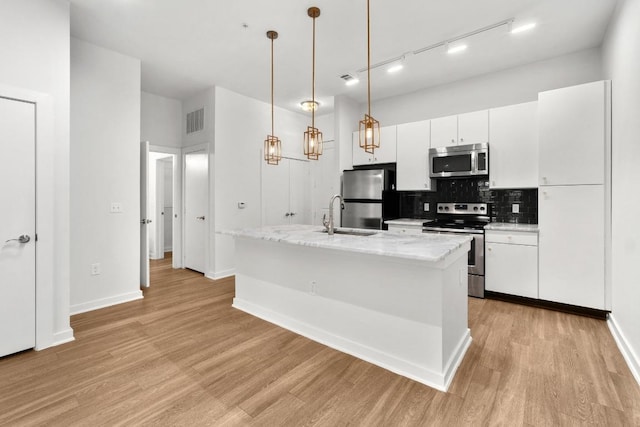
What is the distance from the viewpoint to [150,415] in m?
1.71

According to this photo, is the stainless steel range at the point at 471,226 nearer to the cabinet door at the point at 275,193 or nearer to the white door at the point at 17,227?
the cabinet door at the point at 275,193

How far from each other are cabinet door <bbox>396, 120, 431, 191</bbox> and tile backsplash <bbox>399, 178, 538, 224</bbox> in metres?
0.35

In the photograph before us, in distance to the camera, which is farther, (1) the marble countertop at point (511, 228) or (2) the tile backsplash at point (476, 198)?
(2) the tile backsplash at point (476, 198)

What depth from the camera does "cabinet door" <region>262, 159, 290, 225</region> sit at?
5317mm

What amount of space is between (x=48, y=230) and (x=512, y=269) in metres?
4.58

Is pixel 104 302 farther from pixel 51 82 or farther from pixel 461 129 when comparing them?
pixel 461 129

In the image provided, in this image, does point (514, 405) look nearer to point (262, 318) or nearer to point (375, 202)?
point (262, 318)

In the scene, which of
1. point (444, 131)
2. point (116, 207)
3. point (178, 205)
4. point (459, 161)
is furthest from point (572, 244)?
point (178, 205)

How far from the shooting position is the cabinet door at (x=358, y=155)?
4984 millimetres

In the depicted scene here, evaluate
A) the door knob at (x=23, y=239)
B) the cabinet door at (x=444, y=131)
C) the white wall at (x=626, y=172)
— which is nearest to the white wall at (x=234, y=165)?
the door knob at (x=23, y=239)

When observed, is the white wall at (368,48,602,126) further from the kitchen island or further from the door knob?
the door knob

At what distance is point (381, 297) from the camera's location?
7.39 feet

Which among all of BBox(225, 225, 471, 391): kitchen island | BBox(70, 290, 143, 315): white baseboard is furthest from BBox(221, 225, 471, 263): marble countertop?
BBox(70, 290, 143, 315): white baseboard

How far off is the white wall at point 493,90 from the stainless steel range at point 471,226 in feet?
4.60
